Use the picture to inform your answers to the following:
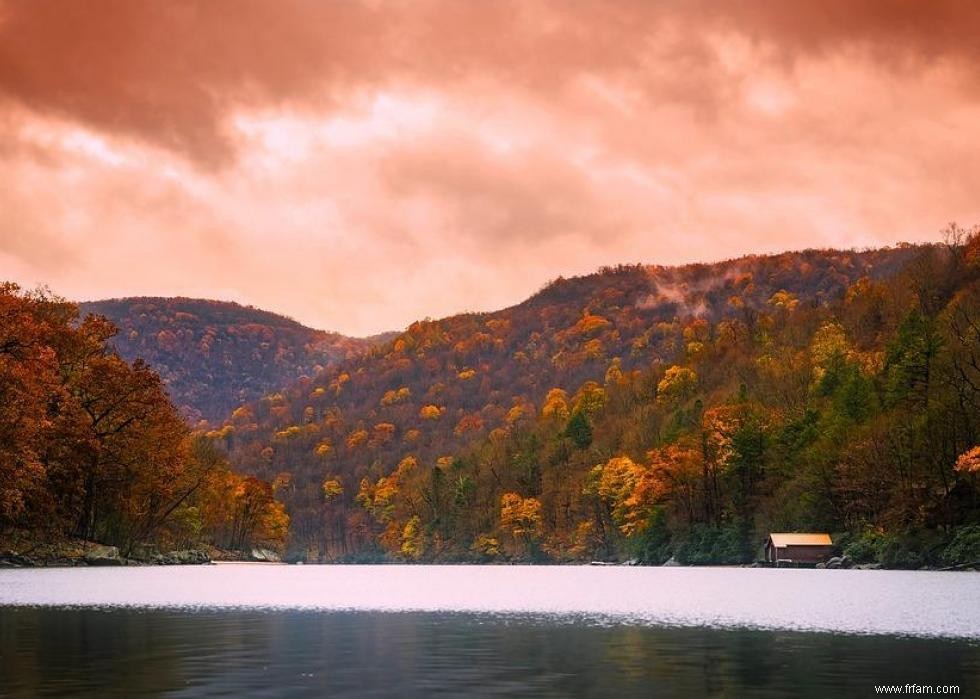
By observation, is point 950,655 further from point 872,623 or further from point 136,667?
point 136,667

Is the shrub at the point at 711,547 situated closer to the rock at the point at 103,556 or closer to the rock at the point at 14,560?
the rock at the point at 103,556

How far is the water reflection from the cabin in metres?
81.6

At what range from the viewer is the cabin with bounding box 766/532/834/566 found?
11431 centimetres

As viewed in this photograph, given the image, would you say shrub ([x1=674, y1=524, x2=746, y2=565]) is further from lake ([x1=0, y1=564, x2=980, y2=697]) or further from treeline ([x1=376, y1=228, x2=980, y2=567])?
lake ([x1=0, y1=564, x2=980, y2=697])

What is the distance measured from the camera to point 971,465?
87.6 meters

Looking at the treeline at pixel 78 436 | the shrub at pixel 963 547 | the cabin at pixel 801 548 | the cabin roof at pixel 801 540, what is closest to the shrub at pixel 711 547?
the cabin roof at pixel 801 540

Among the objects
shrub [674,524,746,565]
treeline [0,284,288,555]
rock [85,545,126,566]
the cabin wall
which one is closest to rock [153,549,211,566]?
treeline [0,284,288,555]

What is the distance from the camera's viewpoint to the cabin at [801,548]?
375 feet

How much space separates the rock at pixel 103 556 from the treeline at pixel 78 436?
309 centimetres

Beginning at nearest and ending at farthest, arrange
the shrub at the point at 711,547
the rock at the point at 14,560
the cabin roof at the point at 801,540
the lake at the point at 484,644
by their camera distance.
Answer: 1. the lake at the point at 484,644
2. the rock at the point at 14,560
3. the cabin roof at the point at 801,540
4. the shrub at the point at 711,547

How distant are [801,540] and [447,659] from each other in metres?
95.7

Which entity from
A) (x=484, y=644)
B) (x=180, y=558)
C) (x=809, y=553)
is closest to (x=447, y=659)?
(x=484, y=644)

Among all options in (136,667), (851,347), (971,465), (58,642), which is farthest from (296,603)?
(851,347)

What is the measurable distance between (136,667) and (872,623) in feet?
85.2
